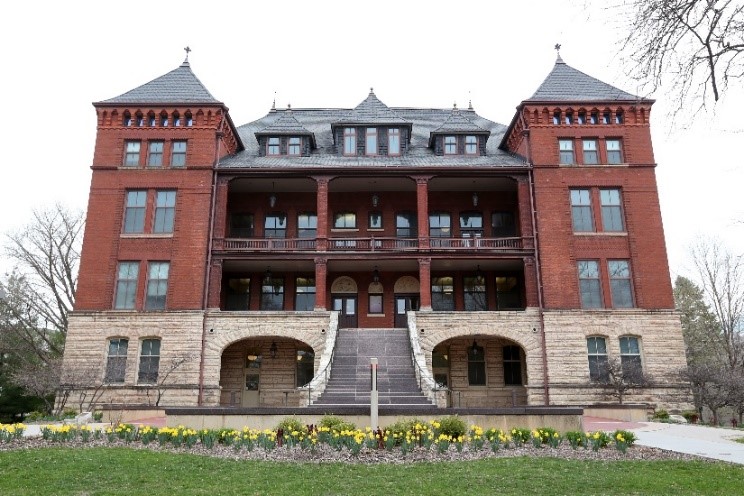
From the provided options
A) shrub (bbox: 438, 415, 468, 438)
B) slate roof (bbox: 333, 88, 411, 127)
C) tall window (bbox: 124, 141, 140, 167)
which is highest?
slate roof (bbox: 333, 88, 411, 127)

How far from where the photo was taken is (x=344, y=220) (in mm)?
29344

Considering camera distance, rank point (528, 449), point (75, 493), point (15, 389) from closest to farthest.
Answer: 1. point (75, 493)
2. point (528, 449)
3. point (15, 389)

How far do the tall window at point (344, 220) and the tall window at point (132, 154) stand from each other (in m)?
10.1

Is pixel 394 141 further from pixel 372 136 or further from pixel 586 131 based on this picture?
pixel 586 131

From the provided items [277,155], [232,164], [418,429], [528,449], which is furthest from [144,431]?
[277,155]

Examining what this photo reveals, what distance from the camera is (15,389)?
3331cm

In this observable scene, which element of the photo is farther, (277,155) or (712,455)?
(277,155)

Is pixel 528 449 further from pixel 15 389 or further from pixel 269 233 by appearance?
pixel 15 389

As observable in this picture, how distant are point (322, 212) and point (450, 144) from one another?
318 inches

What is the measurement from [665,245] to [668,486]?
62.9 feet

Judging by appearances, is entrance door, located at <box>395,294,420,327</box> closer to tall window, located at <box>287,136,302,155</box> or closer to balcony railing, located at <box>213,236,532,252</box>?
balcony railing, located at <box>213,236,532,252</box>

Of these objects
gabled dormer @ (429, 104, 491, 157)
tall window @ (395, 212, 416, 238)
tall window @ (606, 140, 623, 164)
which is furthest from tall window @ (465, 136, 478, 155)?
tall window @ (606, 140, 623, 164)

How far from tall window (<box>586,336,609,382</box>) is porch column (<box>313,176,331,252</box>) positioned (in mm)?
12516

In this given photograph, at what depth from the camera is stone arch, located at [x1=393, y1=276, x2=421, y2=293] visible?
28438 millimetres
